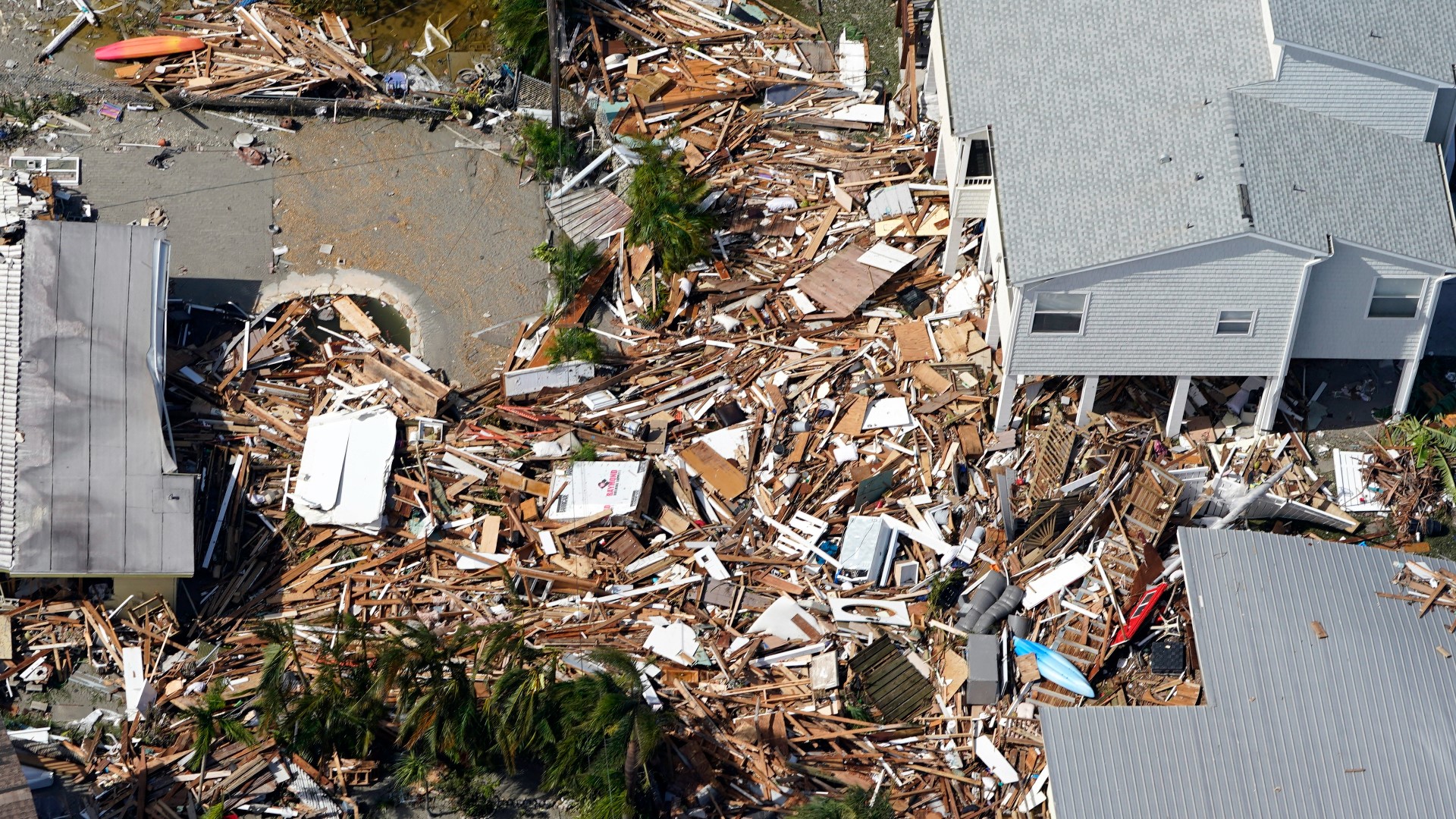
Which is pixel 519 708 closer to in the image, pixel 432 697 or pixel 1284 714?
pixel 432 697

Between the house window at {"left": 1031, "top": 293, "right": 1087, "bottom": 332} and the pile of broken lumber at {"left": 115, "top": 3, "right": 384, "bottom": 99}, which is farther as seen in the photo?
the pile of broken lumber at {"left": 115, "top": 3, "right": 384, "bottom": 99}

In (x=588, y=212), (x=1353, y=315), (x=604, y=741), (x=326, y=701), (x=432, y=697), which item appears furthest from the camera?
(x=588, y=212)

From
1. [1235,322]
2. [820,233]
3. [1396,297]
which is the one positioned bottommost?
[820,233]

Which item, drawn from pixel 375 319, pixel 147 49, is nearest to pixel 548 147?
pixel 375 319

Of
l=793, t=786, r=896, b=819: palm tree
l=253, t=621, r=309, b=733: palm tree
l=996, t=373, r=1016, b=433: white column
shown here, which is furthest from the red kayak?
l=793, t=786, r=896, b=819: palm tree

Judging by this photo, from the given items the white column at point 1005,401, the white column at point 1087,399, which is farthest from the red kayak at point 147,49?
the white column at point 1087,399

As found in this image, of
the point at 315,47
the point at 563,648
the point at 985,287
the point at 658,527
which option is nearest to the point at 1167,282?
the point at 985,287

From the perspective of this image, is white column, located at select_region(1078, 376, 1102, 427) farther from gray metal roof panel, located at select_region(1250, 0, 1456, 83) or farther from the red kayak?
the red kayak
